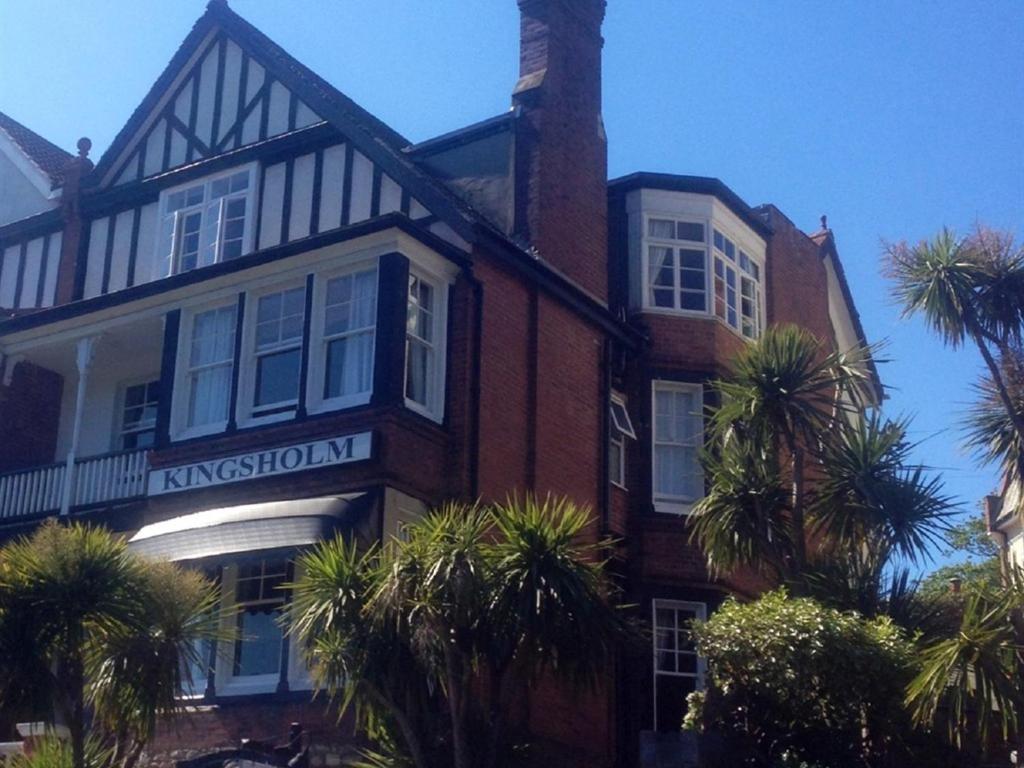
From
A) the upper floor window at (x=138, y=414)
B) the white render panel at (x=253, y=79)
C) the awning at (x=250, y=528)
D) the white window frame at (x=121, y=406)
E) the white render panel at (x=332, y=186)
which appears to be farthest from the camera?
the white render panel at (x=253, y=79)

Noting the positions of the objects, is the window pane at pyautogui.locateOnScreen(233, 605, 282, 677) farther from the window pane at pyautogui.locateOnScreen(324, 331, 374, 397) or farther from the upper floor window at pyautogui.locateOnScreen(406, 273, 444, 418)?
the upper floor window at pyautogui.locateOnScreen(406, 273, 444, 418)

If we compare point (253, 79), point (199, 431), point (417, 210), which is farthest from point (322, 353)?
point (253, 79)

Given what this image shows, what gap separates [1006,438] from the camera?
62.0 feet

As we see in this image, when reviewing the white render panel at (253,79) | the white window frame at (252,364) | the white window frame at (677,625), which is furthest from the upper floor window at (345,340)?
the white window frame at (677,625)

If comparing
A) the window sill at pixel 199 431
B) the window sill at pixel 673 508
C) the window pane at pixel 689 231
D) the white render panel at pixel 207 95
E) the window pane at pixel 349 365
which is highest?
the white render panel at pixel 207 95

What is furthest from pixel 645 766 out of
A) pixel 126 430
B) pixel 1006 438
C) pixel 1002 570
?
pixel 126 430

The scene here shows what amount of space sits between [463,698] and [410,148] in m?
12.3

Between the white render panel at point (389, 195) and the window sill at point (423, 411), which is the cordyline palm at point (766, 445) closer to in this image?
the window sill at point (423, 411)

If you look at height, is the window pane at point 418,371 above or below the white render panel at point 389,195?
below

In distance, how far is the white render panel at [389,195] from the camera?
72.3 feet

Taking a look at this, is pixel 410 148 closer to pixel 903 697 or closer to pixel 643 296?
pixel 643 296

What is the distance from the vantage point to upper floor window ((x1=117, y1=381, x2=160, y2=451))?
24528 mm

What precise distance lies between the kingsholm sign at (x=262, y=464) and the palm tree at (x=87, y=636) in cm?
362

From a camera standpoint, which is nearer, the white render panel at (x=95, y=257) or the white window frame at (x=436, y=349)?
the white window frame at (x=436, y=349)
